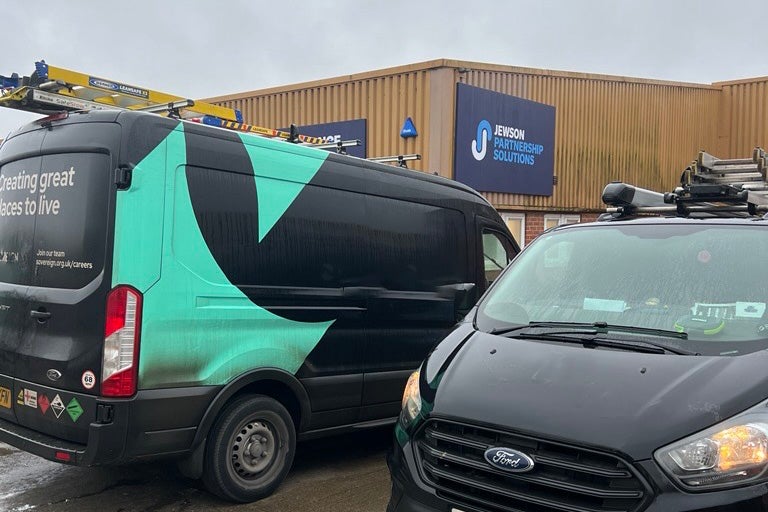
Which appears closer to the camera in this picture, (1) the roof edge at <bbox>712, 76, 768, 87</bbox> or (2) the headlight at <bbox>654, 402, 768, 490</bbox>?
(2) the headlight at <bbox>654, 402, 768, 490</bbox>

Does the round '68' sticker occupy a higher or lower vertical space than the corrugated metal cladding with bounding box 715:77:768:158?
lower

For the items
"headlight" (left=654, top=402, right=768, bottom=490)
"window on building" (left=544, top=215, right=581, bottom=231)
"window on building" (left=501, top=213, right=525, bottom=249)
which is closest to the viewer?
"headlight" (left=654, top=402, right=768, bottom=490)

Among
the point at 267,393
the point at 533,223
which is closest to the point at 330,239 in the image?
the point at 267,393

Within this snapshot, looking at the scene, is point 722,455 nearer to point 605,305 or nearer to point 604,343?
point 604,343

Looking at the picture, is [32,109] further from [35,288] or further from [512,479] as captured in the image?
[512,479]

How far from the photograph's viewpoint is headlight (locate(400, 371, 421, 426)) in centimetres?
304

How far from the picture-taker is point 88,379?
3.79 metres

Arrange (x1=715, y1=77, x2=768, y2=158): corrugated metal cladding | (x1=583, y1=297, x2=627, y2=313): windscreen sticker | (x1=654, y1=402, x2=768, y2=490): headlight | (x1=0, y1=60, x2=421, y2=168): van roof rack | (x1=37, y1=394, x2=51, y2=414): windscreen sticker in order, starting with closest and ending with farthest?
(x1=654, y1=402, x2=768, y2=490): headlight → (x1=583, y1=297, x2=627, y2=313): windscreen sticker → (x1=37, y1=394, x2=51, y2=414): windscreen sticker → (x1=0, y1=60, x2=421, y2=168): van roof rack → (x1=715, y1=77, x2=768, y2=158): corrugated metal cladding

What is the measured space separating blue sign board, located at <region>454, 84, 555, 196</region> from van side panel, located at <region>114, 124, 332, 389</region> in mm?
8159

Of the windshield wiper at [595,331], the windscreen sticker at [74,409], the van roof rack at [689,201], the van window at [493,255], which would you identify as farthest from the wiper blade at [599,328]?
the van window at [493,255]

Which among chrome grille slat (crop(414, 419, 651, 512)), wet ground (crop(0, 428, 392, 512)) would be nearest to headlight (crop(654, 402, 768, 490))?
chrome grille slat (crop(414, 419, 651, 512))

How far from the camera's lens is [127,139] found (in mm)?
3867

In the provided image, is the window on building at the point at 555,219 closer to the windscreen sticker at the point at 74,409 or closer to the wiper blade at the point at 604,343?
the wiper blade at the point at 604,343

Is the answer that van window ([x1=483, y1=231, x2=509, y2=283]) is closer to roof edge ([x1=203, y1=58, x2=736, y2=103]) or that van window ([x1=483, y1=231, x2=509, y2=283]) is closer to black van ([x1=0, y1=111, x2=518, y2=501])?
black van ([x1=0, y1=111, x2=518, y2=501])
